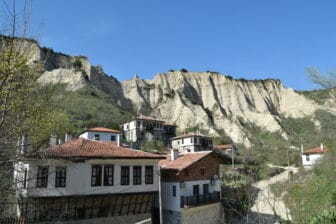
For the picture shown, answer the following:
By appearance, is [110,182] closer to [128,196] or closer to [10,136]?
[128,196]

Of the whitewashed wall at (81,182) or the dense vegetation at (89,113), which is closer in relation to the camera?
the whitewashed wall at (81,182)

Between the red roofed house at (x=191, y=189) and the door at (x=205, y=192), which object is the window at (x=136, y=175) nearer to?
the red roofed house at (x=191, y=189)

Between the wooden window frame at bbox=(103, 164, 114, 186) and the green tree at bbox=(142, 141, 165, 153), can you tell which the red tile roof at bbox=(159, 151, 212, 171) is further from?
the green tree at bbox=(142, 141, 165, 153)

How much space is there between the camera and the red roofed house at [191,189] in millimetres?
24156

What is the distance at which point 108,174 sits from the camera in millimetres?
20609

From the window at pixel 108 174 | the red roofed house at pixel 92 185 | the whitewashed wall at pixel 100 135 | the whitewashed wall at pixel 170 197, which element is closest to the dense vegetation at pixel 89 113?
the whitewashed wall at pixel 100 135

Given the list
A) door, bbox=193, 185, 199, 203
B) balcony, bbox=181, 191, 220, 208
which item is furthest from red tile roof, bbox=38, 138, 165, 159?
door, bbox=193, 185, 199, 203

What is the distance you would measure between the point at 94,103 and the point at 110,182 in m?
44.0

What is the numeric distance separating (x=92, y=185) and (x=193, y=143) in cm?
3437

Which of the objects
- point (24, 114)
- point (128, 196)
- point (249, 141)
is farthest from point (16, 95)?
point (249, 141)

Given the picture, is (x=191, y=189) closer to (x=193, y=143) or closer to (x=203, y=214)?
(x=203, y=214)

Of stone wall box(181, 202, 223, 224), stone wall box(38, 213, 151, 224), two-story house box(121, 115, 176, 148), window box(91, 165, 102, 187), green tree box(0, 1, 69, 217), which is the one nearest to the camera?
green tree box(0, 1, 69, 217)

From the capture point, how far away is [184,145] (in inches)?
2154

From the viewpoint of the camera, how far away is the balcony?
23.9 meters
